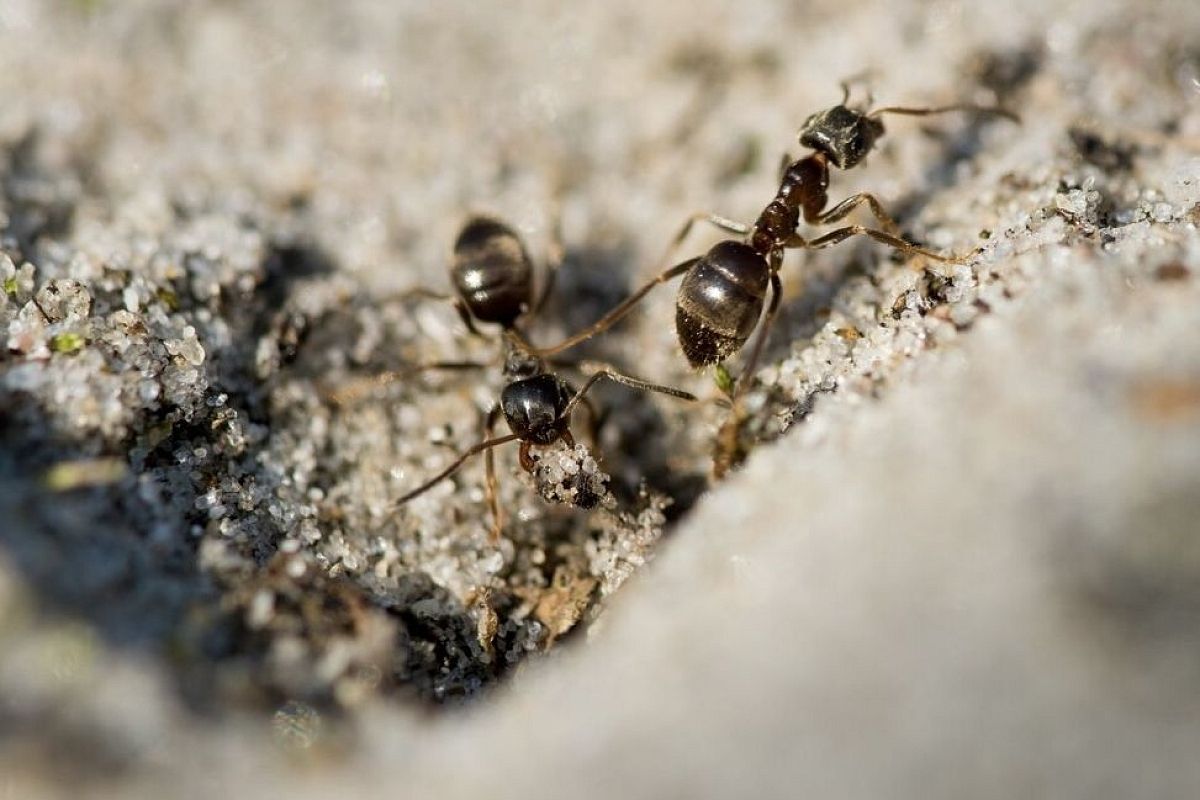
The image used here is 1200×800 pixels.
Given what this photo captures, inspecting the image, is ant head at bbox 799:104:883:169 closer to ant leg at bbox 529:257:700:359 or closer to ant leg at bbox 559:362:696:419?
ant leg at bbox 529:257:700:359

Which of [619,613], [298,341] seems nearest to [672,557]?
[619,613]

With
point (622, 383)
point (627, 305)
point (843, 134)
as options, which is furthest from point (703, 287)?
point (843, 134)

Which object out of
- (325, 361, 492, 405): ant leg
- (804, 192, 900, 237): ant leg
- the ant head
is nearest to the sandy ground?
(325, 361, 492, 405): ant leg

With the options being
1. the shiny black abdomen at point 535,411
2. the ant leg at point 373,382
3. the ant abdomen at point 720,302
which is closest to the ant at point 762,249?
the ant abdomen at point 720,302

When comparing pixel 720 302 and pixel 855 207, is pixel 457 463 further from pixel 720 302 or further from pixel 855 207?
pixel 855 207

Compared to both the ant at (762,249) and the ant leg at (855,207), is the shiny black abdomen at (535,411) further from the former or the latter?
the ant leg at (855,207)

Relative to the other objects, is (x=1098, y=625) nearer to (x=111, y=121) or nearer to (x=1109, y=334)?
(x=1109, y=334)
